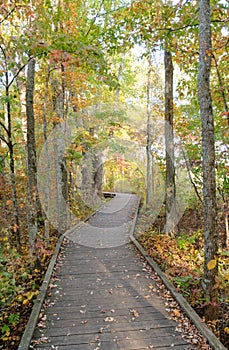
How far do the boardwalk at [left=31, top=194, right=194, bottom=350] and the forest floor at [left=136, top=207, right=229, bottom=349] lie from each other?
601 millimetres

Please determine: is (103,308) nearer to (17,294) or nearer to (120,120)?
(17,294)

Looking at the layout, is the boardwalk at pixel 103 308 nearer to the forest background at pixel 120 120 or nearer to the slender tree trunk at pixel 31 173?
the forest background at pixel 120 120

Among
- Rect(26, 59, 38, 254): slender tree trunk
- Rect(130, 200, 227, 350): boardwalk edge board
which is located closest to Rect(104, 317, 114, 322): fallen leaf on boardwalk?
Rect(130, 200, 227, 350): boardwalk edge board

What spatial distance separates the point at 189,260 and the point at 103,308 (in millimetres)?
2980

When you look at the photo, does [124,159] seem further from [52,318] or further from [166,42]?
[52,318]

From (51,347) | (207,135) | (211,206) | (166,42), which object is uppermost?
(166,42)

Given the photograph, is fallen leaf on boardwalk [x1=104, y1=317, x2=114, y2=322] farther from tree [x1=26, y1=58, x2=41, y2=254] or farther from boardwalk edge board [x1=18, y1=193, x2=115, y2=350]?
tree [x1=26, y1=58, x2=41, y2=254]

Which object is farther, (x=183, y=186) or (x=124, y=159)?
(x=124, y=159)

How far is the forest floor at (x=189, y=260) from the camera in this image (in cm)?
404

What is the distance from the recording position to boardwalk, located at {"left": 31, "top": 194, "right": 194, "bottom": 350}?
11.2 feet

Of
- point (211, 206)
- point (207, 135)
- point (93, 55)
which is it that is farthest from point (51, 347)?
point (93, 55)

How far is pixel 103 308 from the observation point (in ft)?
13.9

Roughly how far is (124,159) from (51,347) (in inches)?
791

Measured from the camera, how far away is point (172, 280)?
16.9ft
